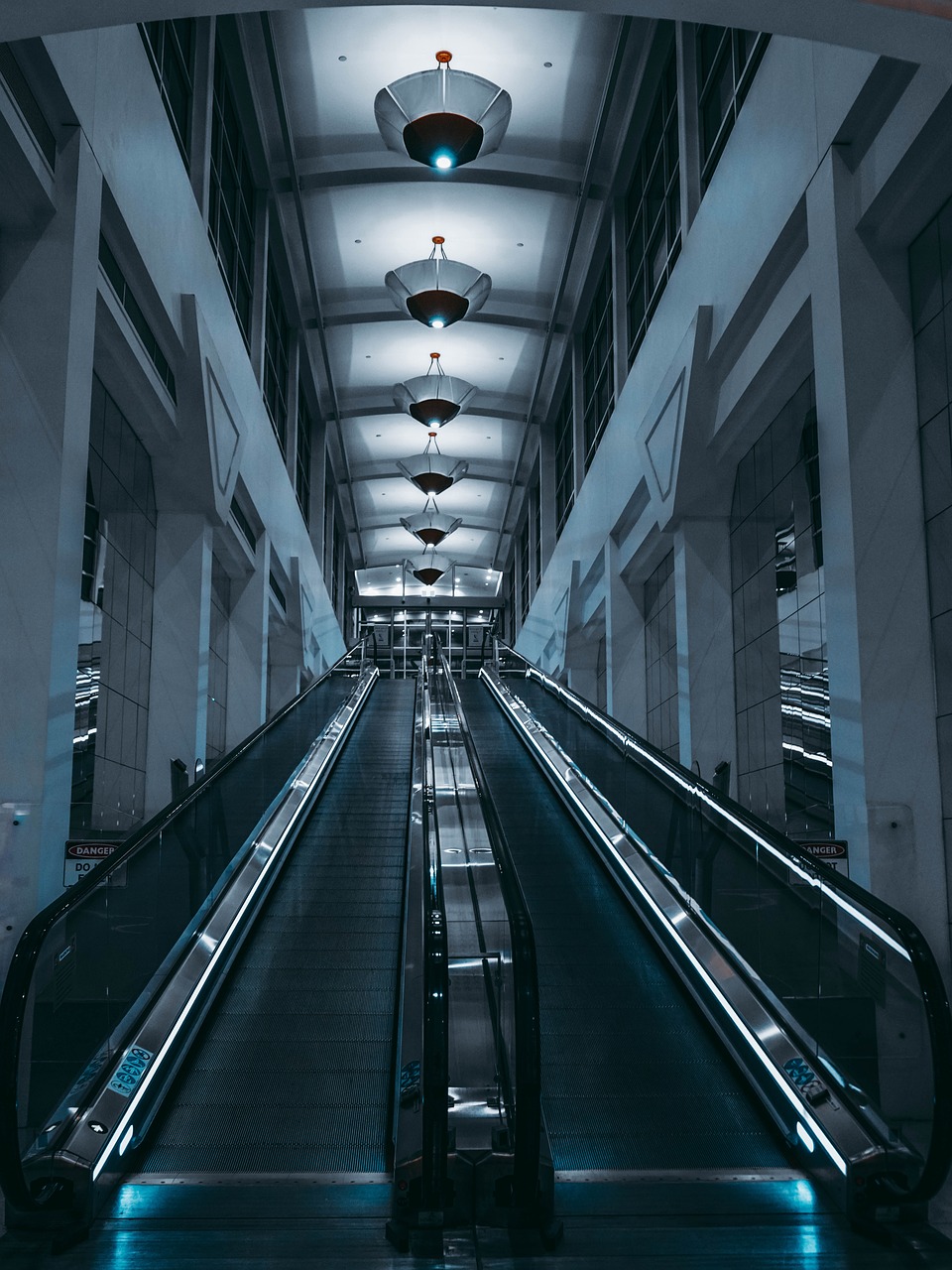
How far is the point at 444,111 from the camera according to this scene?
1510 centimetres

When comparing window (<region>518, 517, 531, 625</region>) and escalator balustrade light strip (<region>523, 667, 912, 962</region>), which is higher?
window (<region>518, 517, 531, 625</region>)

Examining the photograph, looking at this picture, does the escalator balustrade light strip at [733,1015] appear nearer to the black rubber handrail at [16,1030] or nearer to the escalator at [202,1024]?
the escalator at [202,1024]

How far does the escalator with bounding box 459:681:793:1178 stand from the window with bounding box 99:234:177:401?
6.66 metres

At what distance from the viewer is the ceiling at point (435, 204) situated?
16.6 metres

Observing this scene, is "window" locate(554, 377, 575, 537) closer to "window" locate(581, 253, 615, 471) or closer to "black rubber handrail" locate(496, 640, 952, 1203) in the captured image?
"window" locate(581, 253, 615, 471)

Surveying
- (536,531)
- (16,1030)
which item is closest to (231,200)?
(16,1030)

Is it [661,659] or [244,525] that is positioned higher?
[244,525]

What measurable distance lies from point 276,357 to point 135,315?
12479 mm

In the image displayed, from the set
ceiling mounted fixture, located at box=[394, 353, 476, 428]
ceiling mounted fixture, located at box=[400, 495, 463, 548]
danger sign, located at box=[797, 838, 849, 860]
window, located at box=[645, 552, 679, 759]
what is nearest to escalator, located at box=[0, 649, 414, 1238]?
danger sign, located at box=[797, 838, 849, 860]

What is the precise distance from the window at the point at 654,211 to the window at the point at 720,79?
35.0 inches

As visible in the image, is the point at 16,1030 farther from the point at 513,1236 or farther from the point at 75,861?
the point at 75,861

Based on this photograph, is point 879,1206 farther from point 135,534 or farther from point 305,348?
point 305,348

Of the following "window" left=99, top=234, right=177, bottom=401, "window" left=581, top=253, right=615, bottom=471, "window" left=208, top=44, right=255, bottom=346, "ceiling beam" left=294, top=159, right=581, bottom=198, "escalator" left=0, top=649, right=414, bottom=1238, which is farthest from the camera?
"window" left=581, top=253, right=615, bottom=471

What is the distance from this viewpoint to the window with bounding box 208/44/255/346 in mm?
16938
